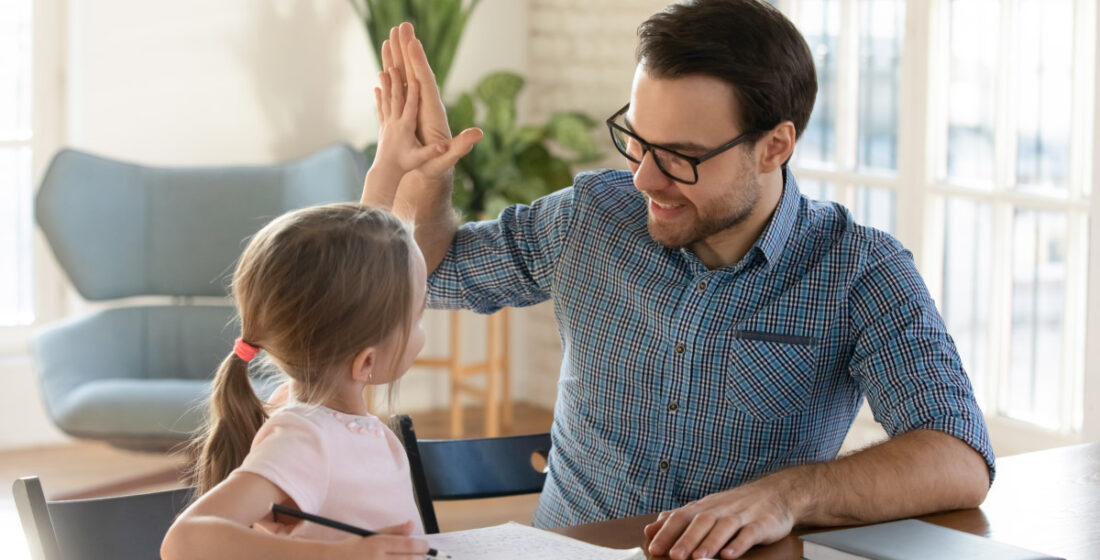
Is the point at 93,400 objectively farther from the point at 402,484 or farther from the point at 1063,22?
the point at 1063,22

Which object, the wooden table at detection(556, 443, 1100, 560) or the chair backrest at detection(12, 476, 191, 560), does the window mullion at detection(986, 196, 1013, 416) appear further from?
the chair backrest at detection(12, 476, 191, 560)

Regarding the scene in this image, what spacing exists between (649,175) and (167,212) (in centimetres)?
250

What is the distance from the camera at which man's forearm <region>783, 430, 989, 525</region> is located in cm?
149

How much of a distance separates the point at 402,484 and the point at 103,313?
2690 millimetres

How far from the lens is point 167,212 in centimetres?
391

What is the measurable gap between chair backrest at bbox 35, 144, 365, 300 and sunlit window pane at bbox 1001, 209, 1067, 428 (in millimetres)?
1924

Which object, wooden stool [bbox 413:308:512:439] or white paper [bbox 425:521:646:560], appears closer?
white paper [bbox 425:521:646:560]

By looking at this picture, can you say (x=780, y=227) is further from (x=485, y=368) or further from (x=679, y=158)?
(x=485, y=368)

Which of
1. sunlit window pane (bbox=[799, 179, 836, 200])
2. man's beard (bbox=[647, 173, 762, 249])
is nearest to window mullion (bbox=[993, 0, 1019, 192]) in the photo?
sunlit window pane (bbox=[799, 179, 836, 200])

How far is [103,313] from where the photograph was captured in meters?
3.79

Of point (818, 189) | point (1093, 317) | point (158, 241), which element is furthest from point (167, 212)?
point (1093, 317)

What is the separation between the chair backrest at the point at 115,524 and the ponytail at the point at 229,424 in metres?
0.21

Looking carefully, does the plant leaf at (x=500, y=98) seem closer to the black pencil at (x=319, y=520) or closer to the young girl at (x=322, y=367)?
the young girl at (x=322, y=367)

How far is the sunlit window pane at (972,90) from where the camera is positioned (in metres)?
3.24
